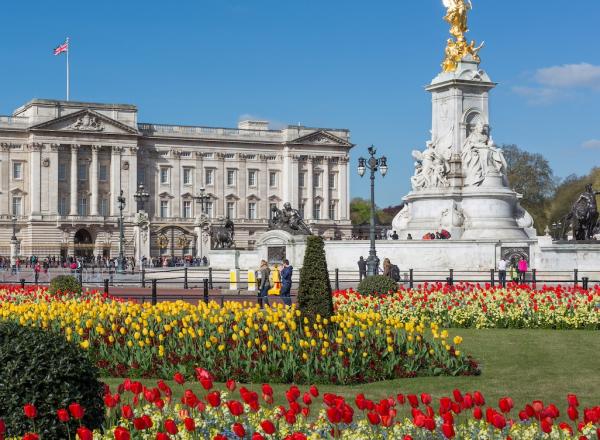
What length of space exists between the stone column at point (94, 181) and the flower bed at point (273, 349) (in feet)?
303

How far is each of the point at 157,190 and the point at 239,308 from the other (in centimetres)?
9556

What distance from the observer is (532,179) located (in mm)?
99000

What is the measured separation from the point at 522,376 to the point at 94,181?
96970 mm

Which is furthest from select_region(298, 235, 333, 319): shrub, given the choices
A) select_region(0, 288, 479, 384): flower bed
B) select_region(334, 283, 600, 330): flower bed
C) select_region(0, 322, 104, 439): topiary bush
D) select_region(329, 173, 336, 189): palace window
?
select_region(329, 173, 336, 189): palace window

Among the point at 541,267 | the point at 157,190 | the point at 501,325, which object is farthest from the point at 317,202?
the point at 501,325

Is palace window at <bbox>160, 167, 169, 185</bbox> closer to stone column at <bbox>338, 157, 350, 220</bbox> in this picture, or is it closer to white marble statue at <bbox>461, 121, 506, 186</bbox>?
stone column at <bbox>338, 157, 350, 220</bbox>

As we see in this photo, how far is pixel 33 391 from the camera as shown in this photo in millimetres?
8234

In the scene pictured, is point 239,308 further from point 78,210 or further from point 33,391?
point 78,210

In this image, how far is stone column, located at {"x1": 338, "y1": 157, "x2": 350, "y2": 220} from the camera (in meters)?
120

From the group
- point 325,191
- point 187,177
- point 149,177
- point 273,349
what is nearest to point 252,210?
point 187,177

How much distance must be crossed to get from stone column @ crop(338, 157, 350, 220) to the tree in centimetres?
2298

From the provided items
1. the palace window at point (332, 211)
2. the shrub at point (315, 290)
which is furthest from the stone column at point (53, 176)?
the shrub at point (315, 290)

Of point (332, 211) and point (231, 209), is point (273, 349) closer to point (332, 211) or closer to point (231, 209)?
point (231, 209)

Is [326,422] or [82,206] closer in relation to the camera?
[326,422]
